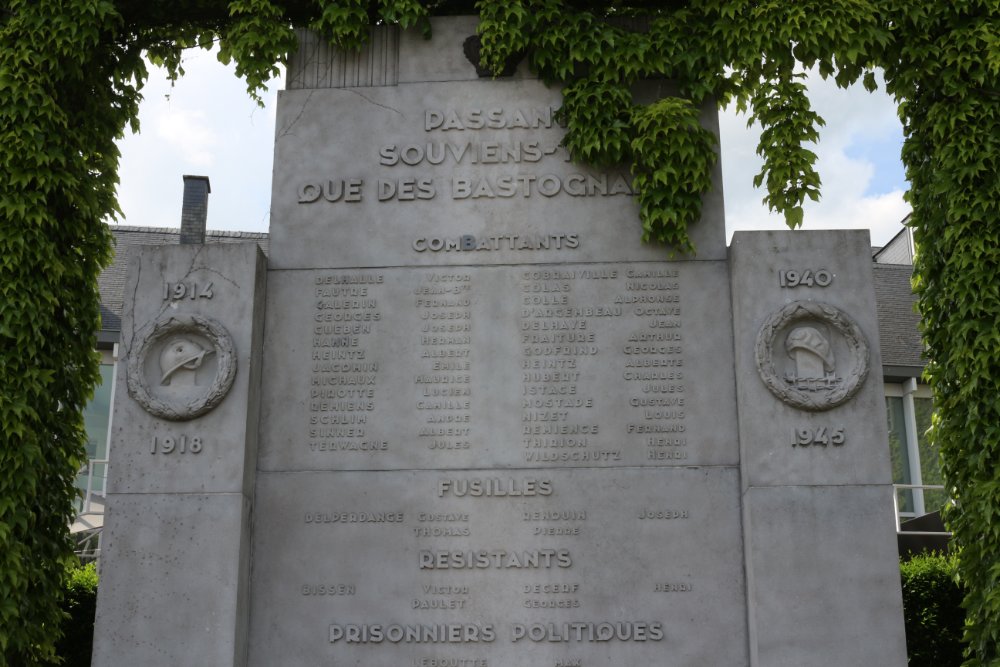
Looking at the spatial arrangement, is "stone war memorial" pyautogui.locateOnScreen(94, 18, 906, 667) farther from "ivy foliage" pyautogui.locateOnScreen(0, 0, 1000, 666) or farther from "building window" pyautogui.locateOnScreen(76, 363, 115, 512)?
"building window" pyautogui.locateOnScreen(76, 363, 115, 512)

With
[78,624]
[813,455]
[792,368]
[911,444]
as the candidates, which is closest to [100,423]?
[78,624]

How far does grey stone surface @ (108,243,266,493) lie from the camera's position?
9.41 meters

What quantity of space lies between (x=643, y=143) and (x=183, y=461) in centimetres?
461

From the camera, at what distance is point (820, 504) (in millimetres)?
9117

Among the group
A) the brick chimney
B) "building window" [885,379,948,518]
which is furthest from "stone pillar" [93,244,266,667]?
"building window" [885,379,948,518]

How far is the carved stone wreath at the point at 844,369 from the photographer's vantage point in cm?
933

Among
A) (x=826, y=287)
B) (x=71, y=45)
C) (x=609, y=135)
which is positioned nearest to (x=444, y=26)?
(x=609, y=135)

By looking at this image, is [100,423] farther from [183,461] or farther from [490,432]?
[490,432]

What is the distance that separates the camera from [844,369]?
945cm

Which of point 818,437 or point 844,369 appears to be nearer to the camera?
point 818,437

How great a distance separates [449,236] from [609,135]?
63.7 inches

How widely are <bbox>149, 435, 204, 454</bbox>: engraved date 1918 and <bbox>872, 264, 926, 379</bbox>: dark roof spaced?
1603cm

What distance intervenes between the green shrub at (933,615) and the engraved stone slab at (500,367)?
5.29 meters

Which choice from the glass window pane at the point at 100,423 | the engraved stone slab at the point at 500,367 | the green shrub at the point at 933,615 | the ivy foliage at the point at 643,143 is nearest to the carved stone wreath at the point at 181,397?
the engraved stone slab at the point at 500,367
